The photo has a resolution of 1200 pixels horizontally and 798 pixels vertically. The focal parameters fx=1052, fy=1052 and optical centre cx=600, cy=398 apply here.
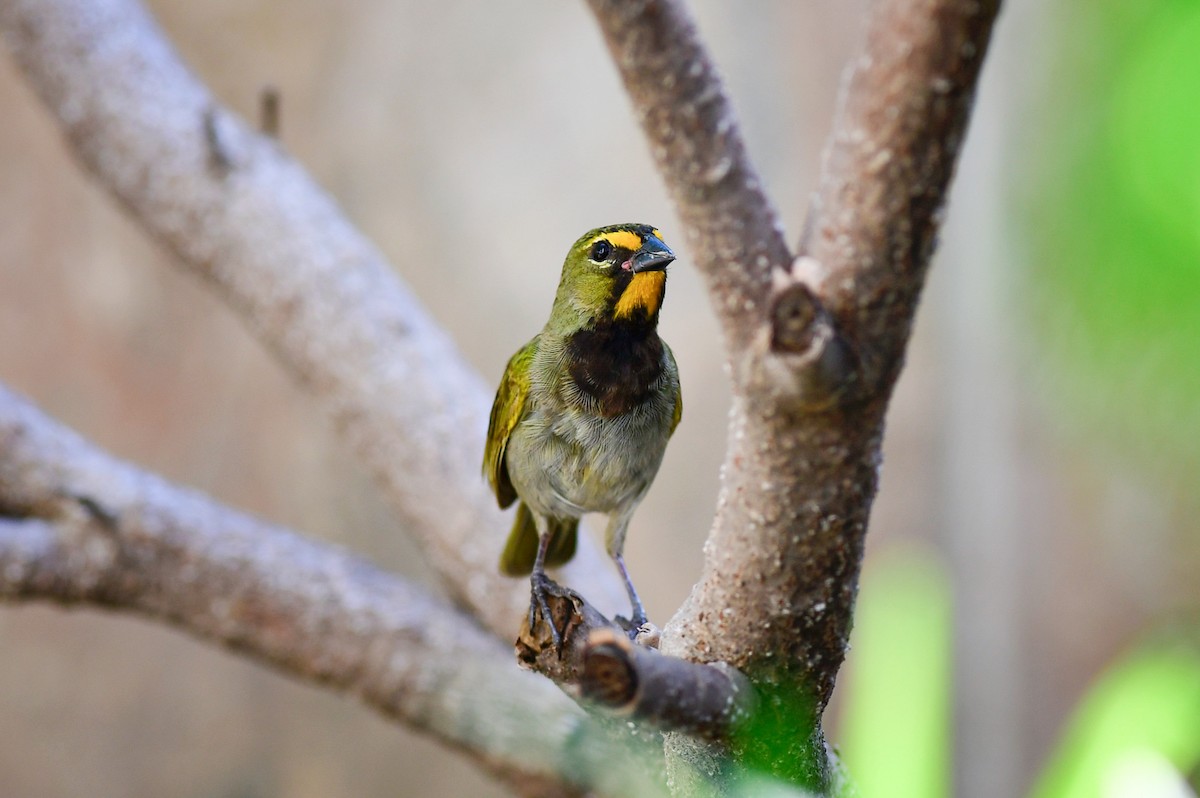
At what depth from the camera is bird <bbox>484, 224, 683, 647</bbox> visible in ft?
2.98

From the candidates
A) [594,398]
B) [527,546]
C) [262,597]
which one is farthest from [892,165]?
[262,597]

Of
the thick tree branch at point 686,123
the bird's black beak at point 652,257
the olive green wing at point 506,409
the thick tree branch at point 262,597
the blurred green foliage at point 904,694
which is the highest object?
the thick tree branch at point 686,123

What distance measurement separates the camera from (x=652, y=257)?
2.82 ft

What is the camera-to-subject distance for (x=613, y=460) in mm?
1044

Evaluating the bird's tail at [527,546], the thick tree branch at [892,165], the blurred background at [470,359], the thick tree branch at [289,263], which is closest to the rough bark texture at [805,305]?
the thick tree branch at [892,165]

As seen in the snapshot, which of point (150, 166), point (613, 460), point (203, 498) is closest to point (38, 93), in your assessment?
point (150, 166)

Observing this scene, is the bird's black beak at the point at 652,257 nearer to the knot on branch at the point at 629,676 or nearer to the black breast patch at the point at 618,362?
the black breast patch at the point at 618,362

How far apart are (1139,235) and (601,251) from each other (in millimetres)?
444

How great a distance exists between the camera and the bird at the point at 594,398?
0.91 metres

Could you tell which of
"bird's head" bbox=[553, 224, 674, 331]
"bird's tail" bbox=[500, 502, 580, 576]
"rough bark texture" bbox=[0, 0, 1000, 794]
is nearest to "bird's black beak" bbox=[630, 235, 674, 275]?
"bird's head" bbox=[553, 224, 674, 331]

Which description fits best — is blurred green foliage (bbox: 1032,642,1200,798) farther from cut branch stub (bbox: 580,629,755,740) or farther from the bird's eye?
the bird's eye

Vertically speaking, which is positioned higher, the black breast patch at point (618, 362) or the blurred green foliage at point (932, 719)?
the black breast patch at point (618, 362)

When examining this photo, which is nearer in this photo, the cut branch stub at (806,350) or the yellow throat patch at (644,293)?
the cut branch stub at (806,350)

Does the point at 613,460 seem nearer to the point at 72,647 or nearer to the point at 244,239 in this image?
the point at 244,239
